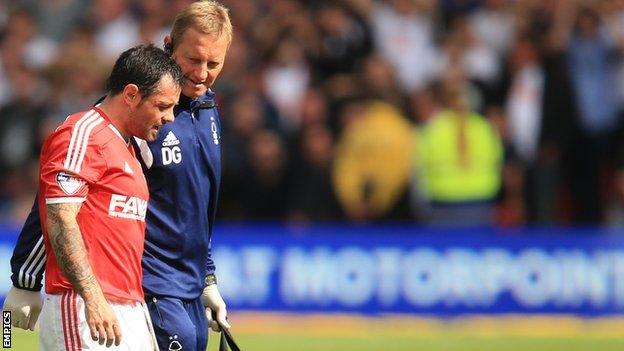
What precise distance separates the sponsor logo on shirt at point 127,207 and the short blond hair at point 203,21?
96 cm

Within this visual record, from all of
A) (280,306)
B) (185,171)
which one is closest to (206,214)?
(185,171)

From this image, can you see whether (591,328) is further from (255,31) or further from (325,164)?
(255,31)

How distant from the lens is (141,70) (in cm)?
570

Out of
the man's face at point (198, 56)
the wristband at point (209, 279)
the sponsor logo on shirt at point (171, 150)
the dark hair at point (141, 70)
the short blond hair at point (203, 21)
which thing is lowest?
the wristband at point (209, 279)

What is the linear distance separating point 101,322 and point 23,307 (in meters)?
0.76

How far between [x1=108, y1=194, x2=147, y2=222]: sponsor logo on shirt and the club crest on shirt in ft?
0.76

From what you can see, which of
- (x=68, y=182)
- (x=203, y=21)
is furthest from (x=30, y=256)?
(x=203, y=21)

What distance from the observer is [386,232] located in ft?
50.4

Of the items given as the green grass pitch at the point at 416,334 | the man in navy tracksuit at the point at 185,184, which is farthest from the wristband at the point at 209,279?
the green grass pitch at the point at 416,334

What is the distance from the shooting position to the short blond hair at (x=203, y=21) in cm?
636

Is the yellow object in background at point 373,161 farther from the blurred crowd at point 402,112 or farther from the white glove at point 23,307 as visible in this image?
the white glove at point 23,307

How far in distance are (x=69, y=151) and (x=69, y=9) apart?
12153 millimetres

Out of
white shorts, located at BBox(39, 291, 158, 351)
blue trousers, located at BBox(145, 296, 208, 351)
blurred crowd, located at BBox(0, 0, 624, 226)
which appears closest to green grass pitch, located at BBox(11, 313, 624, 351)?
blurred crowd, located at BBox(0, 0, 624, 226)

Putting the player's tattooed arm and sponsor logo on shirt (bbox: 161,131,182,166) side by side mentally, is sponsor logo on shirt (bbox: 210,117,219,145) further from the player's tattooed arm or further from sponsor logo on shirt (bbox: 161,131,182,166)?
the player's tattooed arm
